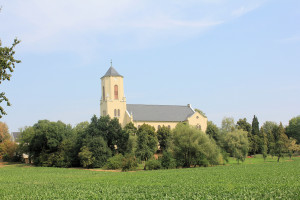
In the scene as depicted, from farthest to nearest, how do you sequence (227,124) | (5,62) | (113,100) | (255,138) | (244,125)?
(244,125) → (227,124) → (255,138) → (113,100) → (5,62)

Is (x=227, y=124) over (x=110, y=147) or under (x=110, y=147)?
over

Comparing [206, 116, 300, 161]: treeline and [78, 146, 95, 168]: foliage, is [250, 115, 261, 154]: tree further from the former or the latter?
[78, 146, 95, 168]: foliage

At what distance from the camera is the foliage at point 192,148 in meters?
55.6

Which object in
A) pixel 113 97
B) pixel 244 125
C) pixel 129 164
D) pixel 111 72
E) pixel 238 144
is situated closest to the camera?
pixel 129 164

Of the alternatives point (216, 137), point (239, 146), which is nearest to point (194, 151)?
point (239, 146)

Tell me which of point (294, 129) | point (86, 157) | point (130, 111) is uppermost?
point (130, 111)

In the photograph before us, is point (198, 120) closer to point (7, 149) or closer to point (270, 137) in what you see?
point (270, 137)

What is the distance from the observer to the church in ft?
283

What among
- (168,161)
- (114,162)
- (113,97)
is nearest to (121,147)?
(114,162)

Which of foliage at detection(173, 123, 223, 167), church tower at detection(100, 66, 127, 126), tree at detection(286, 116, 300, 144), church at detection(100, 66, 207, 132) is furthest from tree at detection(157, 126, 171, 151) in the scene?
tree at detection(286, 116, 300, 144)

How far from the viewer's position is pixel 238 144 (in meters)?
64.8

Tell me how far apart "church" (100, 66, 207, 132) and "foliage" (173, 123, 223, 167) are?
2953cm

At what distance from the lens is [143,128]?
258 feet

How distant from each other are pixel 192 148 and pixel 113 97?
3668 cm
